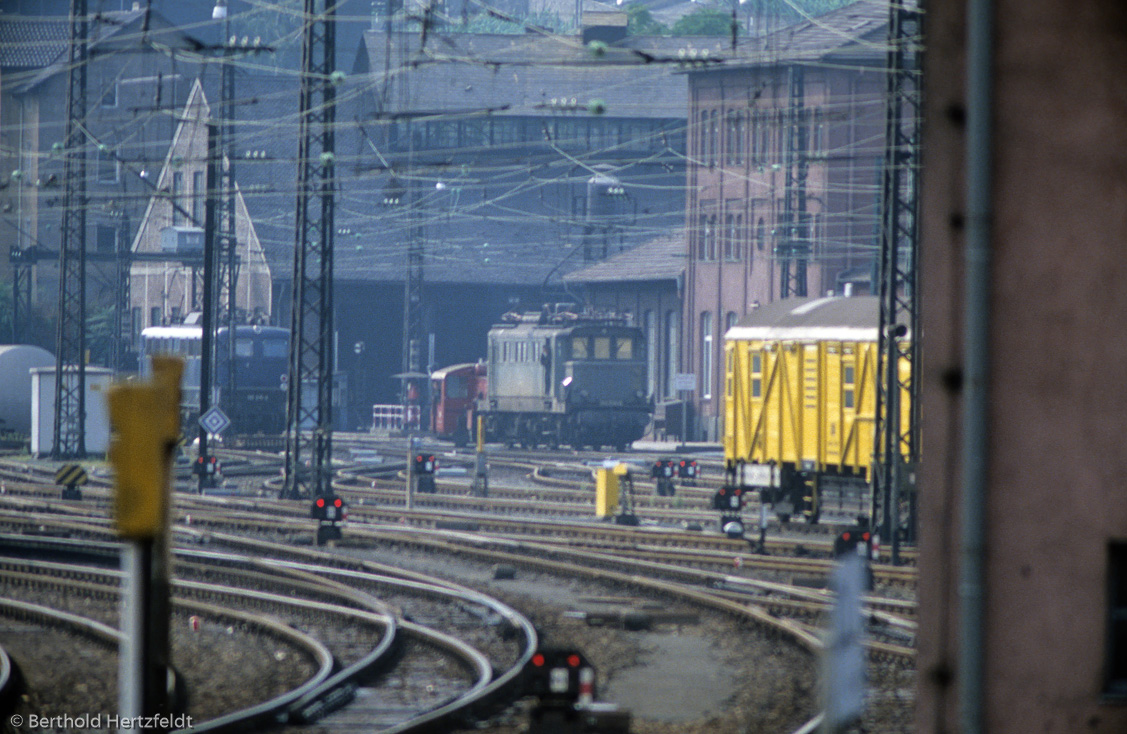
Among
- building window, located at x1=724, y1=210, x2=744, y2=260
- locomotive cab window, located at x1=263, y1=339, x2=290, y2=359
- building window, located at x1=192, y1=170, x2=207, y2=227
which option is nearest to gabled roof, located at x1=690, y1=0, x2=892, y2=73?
building window, located at x1=724, y1=210, x2=744, y2=260

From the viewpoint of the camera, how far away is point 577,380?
4438cm

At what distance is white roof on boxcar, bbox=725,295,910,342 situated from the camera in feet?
75.5

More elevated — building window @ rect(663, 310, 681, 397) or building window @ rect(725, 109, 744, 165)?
building window @ rect(725, 109, 744, 165)

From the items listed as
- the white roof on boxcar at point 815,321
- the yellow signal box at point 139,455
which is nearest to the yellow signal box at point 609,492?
the white roof on boxcar at point 815,321

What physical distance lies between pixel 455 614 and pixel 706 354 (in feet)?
130

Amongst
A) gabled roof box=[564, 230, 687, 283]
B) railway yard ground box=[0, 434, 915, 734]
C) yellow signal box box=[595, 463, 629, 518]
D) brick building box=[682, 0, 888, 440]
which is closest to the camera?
railway yard ground box=[0, 434, 915, 734]

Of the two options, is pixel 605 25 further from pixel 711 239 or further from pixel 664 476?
pixel 664 476

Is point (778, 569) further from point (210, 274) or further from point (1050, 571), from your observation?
point (210, 274)

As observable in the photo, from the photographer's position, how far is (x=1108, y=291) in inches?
280

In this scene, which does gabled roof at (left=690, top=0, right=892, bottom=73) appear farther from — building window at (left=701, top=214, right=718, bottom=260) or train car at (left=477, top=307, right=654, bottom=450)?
train car at (left=477, top=307, right=654, bottom=450)

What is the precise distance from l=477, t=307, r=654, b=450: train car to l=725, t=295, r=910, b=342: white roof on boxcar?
18017 millimetres

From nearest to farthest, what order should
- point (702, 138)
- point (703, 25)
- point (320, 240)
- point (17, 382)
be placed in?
1. point (320, 240)
2. point (17, 382)
3. point (702, 138)
4. point (703, 25)

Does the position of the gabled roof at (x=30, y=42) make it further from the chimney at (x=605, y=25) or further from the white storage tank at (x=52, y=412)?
the white storage tank at (x=52, y=412)

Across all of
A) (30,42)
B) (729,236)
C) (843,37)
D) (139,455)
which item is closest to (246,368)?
(729,236)
